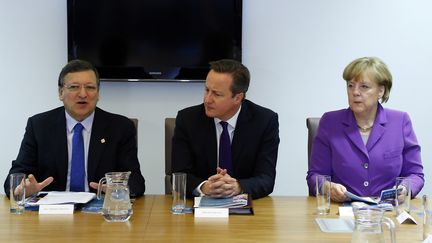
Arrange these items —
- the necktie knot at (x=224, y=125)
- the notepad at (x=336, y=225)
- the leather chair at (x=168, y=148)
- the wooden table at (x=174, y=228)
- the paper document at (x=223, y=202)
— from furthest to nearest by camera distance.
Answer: the leather chair at (x=168, y=148) → the necktie knot at (x=224, y=125) → the paper document at (x=223, y=202) → the notepad at (x=336, y=225) → the wooden table at (x=174, y=228)

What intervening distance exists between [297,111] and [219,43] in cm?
78

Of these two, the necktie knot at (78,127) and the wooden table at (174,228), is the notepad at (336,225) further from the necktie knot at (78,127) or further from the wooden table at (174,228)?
the necktie knot at (78,127)

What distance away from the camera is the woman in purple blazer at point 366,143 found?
2.91 m

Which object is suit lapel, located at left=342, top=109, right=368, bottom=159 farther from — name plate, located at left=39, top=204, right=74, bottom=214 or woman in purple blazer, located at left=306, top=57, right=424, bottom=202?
name plate, located at left=39, top=204, right=74, bottom=214

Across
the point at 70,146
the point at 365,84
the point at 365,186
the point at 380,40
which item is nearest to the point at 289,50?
the point at 380,40

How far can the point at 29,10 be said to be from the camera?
4090 millimetres

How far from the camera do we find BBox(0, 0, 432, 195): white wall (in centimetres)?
413

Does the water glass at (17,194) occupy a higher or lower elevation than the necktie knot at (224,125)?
lower

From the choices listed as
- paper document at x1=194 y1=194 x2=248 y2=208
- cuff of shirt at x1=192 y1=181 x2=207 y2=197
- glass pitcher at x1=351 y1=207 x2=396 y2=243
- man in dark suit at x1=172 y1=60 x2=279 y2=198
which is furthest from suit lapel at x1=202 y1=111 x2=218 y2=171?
glass pitcher at x1=351 y1=207 x2=396 y2=243

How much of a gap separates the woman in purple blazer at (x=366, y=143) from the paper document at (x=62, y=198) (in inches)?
45.1

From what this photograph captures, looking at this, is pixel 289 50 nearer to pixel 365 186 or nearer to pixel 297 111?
pixel 297 111

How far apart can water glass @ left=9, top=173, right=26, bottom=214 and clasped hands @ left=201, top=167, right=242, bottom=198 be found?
799 millimetres

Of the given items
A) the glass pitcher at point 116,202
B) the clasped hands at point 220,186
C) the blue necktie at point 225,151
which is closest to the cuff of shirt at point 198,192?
the clasped hands at point 220,186

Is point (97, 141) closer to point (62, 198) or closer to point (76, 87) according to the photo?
point (76, 87)
